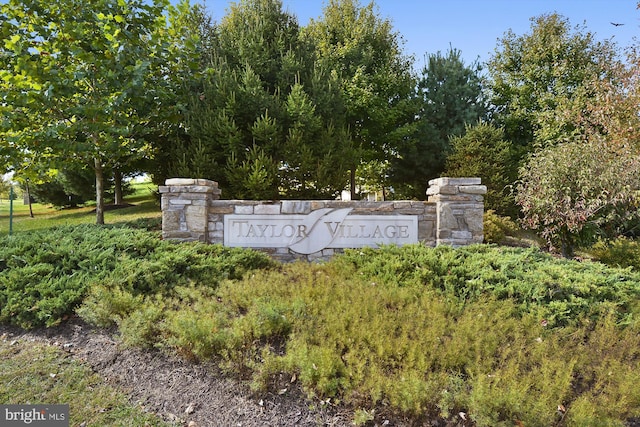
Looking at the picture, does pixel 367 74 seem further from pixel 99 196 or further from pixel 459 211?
pixel 99 196

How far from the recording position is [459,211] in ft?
19.7

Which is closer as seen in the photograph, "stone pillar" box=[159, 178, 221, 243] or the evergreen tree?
"stone pillar" box=[159, 178, 221, 243]

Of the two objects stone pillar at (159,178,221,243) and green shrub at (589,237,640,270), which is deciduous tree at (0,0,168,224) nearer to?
stone pillar at (159,178,221,243)

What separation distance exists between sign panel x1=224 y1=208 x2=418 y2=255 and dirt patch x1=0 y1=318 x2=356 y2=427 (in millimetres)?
2772

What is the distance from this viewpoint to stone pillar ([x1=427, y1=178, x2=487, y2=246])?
5.94 m

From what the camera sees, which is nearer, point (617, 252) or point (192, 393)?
point (192, 393)

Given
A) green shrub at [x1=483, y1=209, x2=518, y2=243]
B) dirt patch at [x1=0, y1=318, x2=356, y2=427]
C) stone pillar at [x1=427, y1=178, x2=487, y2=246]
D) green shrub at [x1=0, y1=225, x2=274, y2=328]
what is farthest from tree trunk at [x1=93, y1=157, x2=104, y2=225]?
green shrub at [x1=483, y1=209, x2=518, y2=243]

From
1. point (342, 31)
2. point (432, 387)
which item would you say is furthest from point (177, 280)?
point (342, 31)

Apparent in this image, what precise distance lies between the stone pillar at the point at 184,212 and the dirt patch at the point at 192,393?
252cm

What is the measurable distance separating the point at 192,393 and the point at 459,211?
4.67 m

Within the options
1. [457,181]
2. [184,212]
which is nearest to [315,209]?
[184,212]

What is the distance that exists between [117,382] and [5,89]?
6.94 m

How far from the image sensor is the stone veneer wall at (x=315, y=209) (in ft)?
19.3

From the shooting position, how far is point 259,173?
749cm
